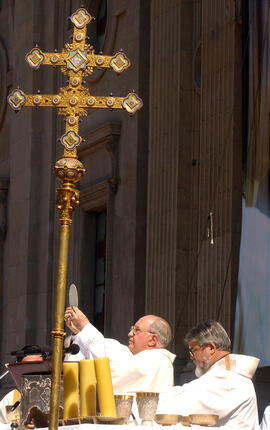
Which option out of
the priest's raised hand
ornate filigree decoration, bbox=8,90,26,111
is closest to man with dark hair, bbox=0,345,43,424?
the priest's raised hand

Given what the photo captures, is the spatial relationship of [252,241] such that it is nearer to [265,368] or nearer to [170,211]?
[265,368]

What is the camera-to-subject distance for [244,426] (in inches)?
285

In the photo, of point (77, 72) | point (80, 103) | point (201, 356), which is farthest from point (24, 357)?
point (77, 72)

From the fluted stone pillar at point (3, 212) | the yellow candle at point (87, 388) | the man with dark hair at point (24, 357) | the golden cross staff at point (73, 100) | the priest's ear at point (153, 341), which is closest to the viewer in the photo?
the yellow candle at point (87, 388)

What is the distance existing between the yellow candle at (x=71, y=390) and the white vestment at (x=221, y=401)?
1.80 feet

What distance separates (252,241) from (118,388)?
16.0 ft

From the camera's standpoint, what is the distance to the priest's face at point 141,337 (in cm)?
827

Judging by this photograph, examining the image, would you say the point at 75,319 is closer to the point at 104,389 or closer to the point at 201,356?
the point at 201,356

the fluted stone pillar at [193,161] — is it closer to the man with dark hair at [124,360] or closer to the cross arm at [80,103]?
the man with dark hair at [124,360]

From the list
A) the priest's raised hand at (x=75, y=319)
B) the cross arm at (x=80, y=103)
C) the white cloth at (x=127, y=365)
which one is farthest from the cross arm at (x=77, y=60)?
the white cloth at (x=127, y=365)

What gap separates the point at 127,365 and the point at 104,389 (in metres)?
1.11

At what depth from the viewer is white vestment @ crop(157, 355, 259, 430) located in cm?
727

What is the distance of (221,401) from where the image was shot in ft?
23.9

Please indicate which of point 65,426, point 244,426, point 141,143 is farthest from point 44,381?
point 141,143
